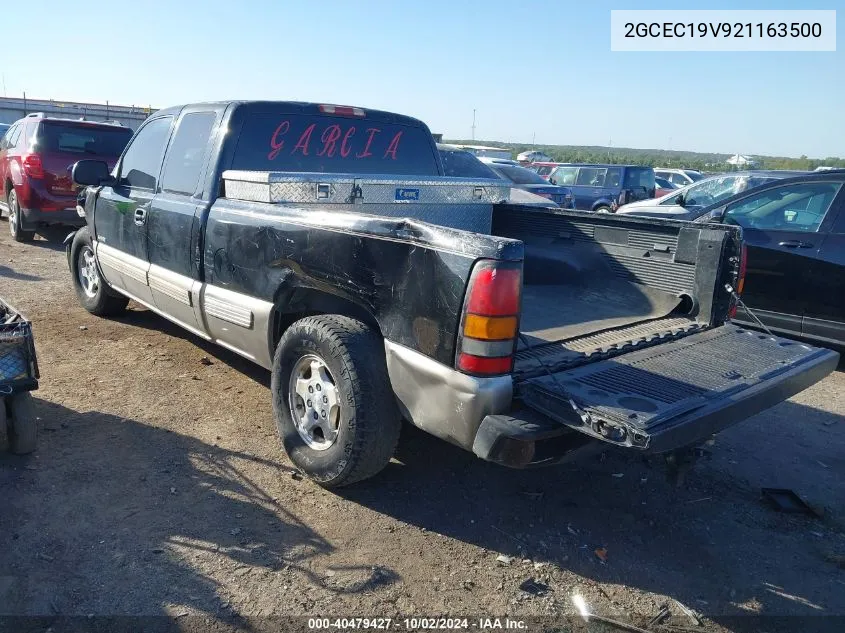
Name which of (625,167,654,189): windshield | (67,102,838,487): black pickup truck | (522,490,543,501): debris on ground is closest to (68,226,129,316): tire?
(67,102,838,487): black pickup truck

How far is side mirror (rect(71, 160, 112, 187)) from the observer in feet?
18.0

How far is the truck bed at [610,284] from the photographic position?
11.7 feet

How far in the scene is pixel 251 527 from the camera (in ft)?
10.9

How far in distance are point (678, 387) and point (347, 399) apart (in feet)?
4.86

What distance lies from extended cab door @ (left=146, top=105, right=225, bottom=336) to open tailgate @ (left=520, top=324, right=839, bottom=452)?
263cm

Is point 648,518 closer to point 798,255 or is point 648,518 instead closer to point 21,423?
point 21,423

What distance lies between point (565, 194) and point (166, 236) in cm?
1099

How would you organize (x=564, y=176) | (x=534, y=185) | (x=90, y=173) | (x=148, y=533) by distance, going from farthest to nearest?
1. (x=564, y=176)
2. (x=534, y=185)
3. (x=90, y=173)
4. (x=148, y=533)

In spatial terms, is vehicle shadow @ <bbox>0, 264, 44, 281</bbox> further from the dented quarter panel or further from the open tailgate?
the open tailgate

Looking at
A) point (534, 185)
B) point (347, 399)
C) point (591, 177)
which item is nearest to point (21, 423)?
point (347, 399)

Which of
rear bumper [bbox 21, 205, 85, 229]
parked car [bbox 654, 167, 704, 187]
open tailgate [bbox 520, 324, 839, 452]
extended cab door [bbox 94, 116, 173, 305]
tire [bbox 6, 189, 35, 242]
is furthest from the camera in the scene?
parked car [bbox 654, 167, 704, 187]

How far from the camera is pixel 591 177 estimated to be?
62.0 ft

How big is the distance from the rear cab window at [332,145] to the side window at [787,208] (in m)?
3.07

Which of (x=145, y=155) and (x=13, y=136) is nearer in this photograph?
(x=145, y=155)
